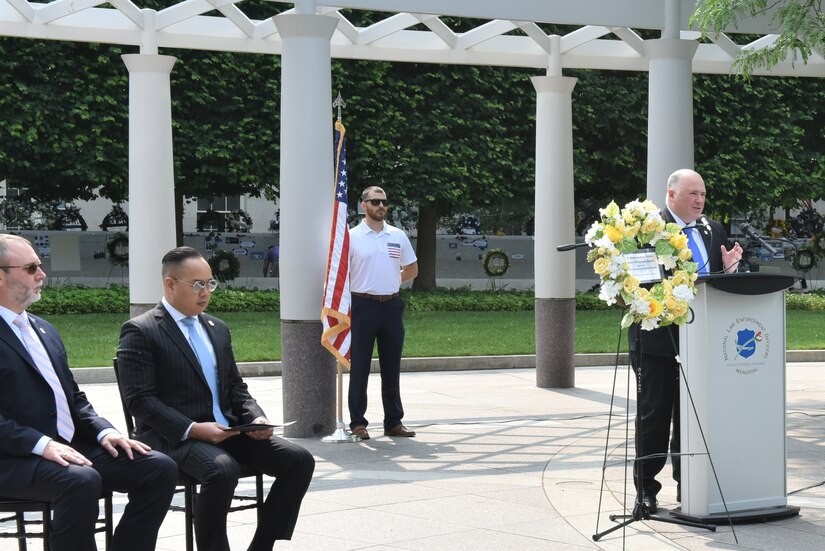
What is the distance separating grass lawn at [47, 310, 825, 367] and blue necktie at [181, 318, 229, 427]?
10305 mm

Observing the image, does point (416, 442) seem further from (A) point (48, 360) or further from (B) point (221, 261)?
(B) point (221, 261)

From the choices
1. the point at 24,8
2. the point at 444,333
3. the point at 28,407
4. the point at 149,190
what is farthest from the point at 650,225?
the point at 444,333

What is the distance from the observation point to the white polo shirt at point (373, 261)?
1048cm

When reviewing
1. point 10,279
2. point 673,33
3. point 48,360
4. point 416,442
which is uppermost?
point 673,33

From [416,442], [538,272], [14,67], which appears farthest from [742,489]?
[14,67]

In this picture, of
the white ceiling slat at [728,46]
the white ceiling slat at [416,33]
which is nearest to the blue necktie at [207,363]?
the white ceiling slat at [416,33]

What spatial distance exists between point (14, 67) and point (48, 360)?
19.2m

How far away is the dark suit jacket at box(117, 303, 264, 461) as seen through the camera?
583cm

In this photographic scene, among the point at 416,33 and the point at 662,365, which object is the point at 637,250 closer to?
the point at 662,365

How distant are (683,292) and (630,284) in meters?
0.29

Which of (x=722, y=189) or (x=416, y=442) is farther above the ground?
(x=722, y=189)

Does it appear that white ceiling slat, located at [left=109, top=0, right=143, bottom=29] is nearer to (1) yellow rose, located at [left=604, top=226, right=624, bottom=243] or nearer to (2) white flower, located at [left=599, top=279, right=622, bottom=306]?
(1) yellow rose, located at [left=604, top=226, right=624, bottom=243]

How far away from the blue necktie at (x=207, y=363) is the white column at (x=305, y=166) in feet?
13.9

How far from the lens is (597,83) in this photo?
89.8ft
